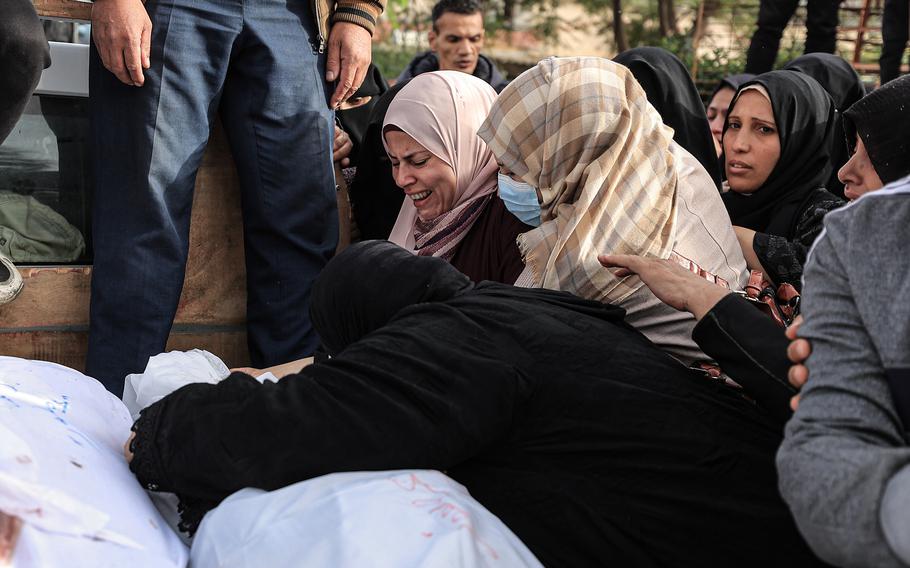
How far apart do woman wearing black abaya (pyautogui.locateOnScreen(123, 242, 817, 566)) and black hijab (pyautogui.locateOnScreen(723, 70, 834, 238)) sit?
1834 mm

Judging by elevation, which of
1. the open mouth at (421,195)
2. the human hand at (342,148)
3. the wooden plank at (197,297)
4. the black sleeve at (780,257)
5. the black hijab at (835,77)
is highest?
the black hijab at (835,77)

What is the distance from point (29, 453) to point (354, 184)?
2326 mm

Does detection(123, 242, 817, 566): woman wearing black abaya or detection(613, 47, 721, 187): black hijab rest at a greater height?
detection(613, 47, 721, 187): black hijab

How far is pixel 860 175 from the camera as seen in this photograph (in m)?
2.43

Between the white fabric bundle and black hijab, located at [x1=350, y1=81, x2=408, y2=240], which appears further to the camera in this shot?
black hijab, located at [x1=350, y1=81, x2=408, y2=240]

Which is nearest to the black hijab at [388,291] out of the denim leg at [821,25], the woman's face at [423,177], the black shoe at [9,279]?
the woman's face at [423,177]

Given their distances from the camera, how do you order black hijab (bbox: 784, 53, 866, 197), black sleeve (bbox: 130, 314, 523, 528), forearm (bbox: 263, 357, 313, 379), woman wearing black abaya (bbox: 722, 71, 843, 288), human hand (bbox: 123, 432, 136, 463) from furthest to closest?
black hijab (bbox: 784, 53, 866, 197) → woman wearing black abaya (bbox: 722, 71, 843, 288) → forearm (bbox: 263, 357, 313, 379) → human hand (bbox: 123, 432, 136, 463) → black sleeve (bbox: 130, 314, 523, 528)

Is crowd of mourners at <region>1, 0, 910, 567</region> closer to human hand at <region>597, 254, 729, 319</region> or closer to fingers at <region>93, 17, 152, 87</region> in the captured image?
human hand at <region>597, 254, 729, 319</region>

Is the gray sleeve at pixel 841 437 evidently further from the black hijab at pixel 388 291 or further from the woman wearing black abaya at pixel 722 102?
the woman wearing black abaya at pixel 722 102

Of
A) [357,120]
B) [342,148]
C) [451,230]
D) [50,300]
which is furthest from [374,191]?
[50,300]

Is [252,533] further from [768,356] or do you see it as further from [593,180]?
[593,180]

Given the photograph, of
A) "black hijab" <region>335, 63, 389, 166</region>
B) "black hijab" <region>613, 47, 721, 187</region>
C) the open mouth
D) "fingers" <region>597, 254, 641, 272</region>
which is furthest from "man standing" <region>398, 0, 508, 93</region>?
"fingers" <region>597, 254, 641, 272</region>

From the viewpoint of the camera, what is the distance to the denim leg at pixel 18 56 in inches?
96.7

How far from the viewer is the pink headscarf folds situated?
309cm
